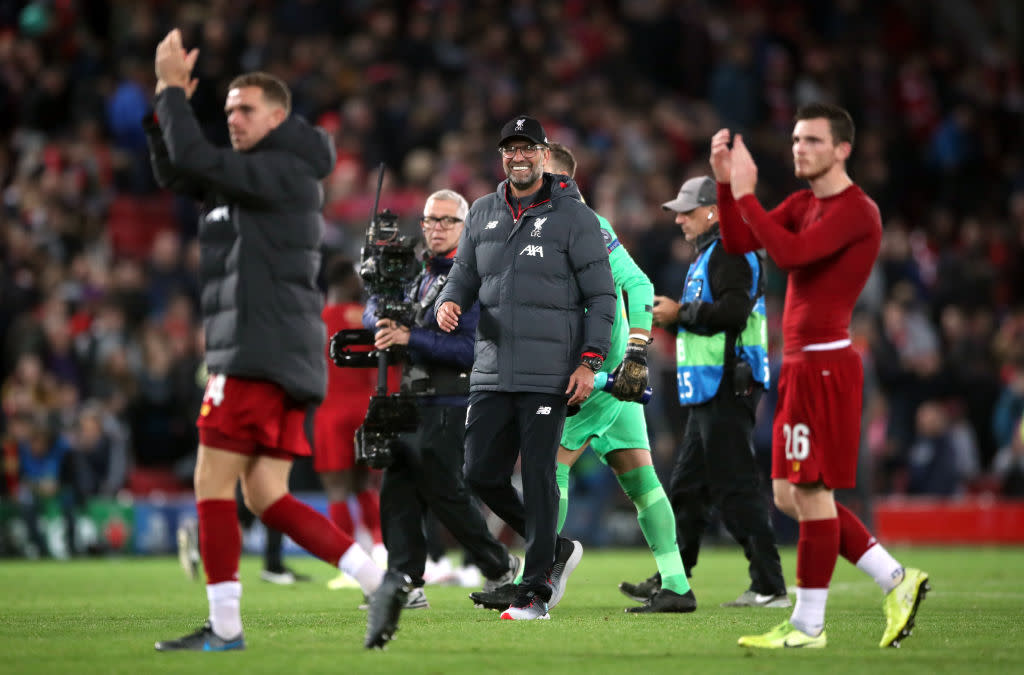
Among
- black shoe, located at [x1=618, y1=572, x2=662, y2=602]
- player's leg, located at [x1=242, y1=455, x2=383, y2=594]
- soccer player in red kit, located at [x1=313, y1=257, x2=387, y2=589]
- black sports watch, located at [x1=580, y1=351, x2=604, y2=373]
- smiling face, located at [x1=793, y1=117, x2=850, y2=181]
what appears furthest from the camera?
soccer player in red kit, located at [x1=313, y1=257, x2=387, y2=589]

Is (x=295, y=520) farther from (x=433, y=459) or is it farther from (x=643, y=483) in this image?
(x=643, y=483)

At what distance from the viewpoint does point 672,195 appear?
2105 centimetres

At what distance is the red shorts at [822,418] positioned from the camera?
22.8 feet

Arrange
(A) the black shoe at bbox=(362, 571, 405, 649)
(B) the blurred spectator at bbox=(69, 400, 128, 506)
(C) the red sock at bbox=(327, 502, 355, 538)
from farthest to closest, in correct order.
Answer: (B) the blurred spectator at bbox=(69, 400, 128, 506) → (C) the red sock at bbox=(327, 502, 355, 538) → (A) the black shoe at bbox=(362, 571, 405, 649)

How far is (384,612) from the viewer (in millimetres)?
6594

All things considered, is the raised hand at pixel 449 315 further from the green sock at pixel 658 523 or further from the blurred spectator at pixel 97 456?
the blurred spectator at pixel 97 456

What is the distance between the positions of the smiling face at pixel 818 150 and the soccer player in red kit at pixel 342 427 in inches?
200

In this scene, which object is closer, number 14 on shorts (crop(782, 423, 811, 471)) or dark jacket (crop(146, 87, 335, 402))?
dark jacket (crop(146, 87, 335, 402))

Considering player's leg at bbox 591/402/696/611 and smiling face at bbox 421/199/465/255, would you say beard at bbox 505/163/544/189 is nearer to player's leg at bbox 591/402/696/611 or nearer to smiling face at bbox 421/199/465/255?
smiling face at bbox 421/199/465/255

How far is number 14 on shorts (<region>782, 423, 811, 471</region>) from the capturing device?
22.8 ft

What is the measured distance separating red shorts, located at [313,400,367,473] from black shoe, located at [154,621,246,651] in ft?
16.3

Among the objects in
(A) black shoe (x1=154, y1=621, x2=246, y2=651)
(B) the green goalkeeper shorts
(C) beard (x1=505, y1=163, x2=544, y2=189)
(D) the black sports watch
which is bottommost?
(A) black shoe (x1=154, y1=621, x2=246, y2=651)

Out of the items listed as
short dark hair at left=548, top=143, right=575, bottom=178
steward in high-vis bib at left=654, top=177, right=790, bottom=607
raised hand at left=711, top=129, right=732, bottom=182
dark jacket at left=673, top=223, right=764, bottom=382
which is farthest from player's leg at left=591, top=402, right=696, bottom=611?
raised hand at left=711, top=129, right=732, bottom=182

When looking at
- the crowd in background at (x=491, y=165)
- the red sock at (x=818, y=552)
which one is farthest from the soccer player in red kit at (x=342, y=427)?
the red sock at (x=818, y=552)
